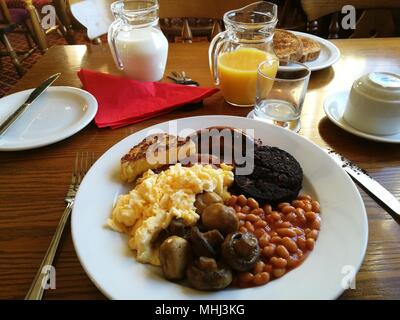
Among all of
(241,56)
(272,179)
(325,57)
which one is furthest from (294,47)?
(272,179)

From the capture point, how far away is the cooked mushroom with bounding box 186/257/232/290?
27.8 inches

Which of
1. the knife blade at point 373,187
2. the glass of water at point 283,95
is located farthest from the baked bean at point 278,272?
the glass of water at point 283,95

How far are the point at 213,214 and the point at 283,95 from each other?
69 centimetres

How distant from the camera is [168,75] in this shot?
1619 mm

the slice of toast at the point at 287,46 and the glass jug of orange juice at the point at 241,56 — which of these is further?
the slice of toast at the point at 287,46

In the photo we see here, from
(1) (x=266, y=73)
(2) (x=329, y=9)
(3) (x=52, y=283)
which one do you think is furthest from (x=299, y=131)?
(2) (x=329, y=9)

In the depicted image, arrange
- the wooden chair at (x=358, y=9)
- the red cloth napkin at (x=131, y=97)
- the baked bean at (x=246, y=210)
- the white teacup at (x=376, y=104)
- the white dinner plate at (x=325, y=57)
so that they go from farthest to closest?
the wooden chair at (x=358, y=9) → the white dinner plate at (x=325, y=57) → the red cloth napkin at (x=131, y=97) → the white teacup at (x=376, y=104) → the baked bean at (x=246, y=210)

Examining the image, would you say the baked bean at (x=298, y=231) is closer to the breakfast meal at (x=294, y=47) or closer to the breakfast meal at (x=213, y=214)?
the breakfast meal at (x=213, y=214)

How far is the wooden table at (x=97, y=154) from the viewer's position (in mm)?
780

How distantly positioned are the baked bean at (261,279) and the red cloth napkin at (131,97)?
79cm

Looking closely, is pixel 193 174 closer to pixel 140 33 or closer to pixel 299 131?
pixel 299 131

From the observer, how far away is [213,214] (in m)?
0.82

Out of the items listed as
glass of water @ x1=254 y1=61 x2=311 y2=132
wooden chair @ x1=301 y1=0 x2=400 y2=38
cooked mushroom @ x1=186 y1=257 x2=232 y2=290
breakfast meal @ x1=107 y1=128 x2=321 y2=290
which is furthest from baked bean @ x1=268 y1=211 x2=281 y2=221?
wooden chair @ x1=301 y1=0 x2=400 y2=38

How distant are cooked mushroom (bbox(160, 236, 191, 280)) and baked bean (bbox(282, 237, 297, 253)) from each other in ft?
0.75
